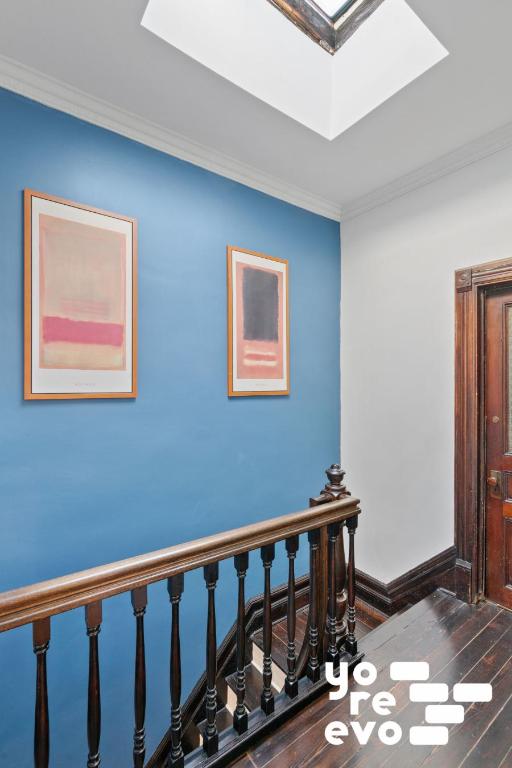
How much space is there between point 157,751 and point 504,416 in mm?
2863

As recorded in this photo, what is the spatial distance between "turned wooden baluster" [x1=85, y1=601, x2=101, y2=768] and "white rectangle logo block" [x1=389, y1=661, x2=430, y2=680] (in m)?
1.26

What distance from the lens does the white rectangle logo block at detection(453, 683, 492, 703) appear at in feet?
5.14

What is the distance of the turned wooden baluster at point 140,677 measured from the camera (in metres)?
1.14

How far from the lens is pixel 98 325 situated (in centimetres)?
198

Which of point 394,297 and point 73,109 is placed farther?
point 394,297

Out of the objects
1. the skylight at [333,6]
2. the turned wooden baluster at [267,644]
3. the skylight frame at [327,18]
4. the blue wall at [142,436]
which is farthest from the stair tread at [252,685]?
the skylight at [333,6]

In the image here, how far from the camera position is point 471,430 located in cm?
232

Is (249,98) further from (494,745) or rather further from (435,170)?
(494,745)

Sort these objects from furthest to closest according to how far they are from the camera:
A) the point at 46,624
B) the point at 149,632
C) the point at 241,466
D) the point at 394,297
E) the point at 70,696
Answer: the point at 394,297 → the point at 241,466 → the point at 149,632 → the point at 70,696 → the point at 46,624

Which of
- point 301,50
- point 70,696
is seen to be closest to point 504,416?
point 301,50

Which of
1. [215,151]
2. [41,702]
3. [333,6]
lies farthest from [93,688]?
[333,6]

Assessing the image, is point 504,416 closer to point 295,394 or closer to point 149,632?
point 295,394

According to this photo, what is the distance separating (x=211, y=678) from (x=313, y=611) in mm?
509

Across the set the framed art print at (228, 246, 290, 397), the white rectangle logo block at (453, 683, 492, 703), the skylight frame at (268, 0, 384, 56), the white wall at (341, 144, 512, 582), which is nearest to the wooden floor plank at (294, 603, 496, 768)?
the white rectangle logo block at (453, 683, 492, 703)
